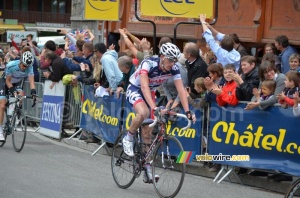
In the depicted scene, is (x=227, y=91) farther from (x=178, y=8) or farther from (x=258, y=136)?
(x=178, y=8)

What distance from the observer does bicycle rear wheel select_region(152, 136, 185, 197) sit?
9.66 metres

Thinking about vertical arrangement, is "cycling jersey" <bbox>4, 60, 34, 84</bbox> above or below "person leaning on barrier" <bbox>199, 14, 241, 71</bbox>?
below

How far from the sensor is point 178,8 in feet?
48.8

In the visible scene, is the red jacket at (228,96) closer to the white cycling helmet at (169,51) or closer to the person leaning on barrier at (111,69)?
the white cycling helmet at (169,51)

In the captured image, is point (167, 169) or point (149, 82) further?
point (149, 82)

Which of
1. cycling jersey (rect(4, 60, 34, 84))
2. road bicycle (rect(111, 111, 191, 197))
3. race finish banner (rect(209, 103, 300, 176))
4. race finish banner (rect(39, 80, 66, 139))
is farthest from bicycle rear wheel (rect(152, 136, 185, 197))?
race finish banner (rect(39, 80, 66, 139))

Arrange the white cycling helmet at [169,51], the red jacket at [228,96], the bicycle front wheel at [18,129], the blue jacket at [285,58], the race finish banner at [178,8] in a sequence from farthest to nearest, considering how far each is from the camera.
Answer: the race finish banner at [178,8] < the bicycle front wheel at [18,129] < the blue jacket at [285,58] < the red jacket at [228,96] < the white cycling helmet at [169,51]

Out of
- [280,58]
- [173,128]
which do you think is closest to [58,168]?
[173,128]

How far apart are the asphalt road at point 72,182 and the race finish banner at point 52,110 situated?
8.77ft

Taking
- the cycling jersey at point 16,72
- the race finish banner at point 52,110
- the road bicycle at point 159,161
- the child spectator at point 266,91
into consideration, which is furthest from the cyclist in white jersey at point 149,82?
the race finish banner at point 52,110

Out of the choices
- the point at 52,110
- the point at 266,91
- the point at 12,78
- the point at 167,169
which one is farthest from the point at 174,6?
the point at 167,169

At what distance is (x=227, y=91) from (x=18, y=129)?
439cm

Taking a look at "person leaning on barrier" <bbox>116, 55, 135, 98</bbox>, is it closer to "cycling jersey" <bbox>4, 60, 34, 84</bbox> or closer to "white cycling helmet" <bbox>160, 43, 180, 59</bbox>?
"cycling jersey" <bbox>4, 60, 34, 84</bbox>

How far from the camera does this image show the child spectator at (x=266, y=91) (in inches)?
436
